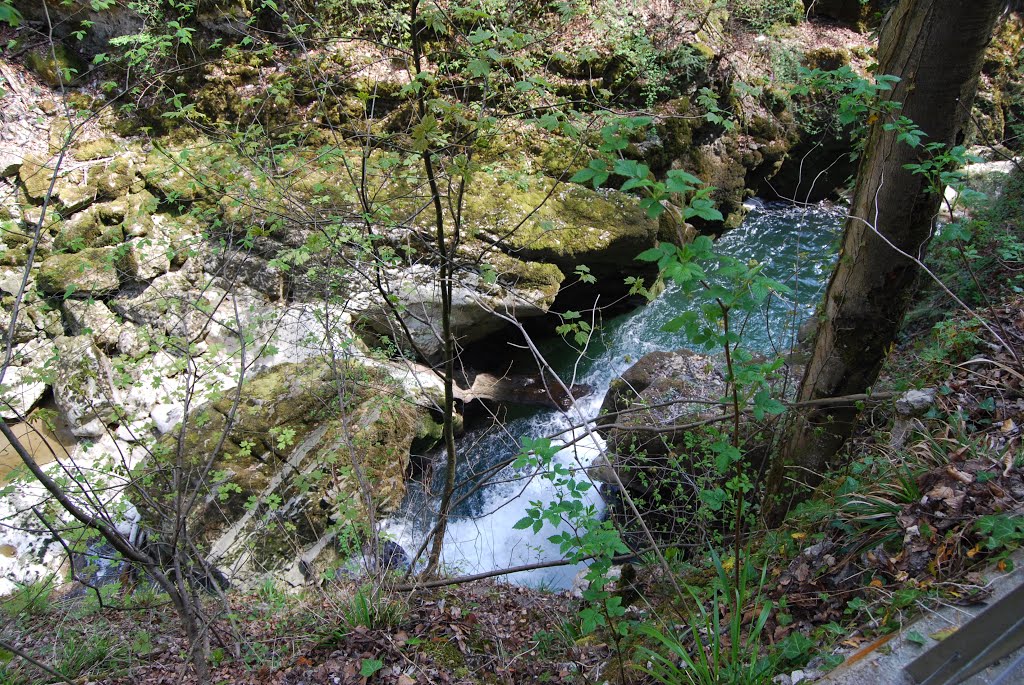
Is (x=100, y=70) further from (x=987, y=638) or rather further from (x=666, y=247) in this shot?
(x=987, y=638)

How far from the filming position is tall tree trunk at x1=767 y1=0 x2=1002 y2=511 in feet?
7.91

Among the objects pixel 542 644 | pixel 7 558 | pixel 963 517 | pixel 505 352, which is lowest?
pixel 7 558

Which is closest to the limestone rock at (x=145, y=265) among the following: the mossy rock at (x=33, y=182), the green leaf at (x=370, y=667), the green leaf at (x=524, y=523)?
the mossy rock at (x=33, y=182)

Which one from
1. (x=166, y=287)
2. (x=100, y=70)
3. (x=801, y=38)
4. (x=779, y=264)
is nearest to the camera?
(x=166, y=287)

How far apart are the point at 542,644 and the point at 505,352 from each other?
215 inches

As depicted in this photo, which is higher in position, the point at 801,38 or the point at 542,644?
the point at 801,38

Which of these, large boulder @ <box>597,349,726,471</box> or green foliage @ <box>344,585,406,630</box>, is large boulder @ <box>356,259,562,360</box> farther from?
green foliage @ <box>344,585,406,630</box>

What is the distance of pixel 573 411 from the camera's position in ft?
23.7


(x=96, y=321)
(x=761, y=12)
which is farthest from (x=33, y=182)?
(x=761, y=12)

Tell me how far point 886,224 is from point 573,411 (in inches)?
189

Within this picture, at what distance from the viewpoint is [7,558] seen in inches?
207

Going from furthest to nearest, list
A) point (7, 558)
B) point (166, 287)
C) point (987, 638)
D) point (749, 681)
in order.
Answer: point (166, 287)
point (7, 558)
point (749, 681)
point (987, 638)

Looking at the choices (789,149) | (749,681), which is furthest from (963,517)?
(789,149)

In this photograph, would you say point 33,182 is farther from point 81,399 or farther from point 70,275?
point 81,399
